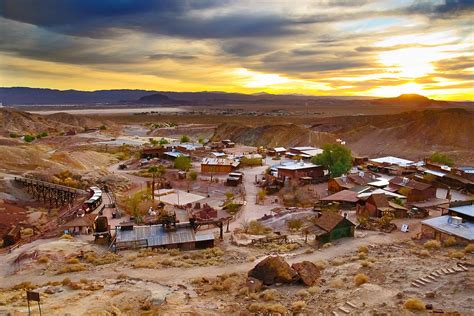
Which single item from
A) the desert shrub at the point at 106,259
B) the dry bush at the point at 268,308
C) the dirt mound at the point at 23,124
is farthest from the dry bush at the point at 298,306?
the dirt mound at the point at 23,124

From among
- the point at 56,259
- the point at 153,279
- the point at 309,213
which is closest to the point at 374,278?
the point at 153,279

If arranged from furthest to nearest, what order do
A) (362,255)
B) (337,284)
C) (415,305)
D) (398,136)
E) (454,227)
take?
(398,136)
(454,227)
(362,255)
(337,284)
(415,305)

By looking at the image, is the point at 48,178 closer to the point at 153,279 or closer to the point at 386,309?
the point at 153,279

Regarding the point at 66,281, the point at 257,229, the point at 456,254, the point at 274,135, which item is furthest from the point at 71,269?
the point at 274,135

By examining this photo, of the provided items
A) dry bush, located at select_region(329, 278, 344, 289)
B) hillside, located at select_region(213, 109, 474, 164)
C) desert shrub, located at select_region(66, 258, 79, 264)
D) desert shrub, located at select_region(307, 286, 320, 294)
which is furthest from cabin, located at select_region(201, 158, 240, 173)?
desert shrub, located at select_region(307, 286, 320, 294)

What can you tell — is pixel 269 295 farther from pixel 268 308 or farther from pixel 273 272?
pixel 273 272

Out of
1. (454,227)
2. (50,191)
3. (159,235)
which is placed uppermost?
(454,227)

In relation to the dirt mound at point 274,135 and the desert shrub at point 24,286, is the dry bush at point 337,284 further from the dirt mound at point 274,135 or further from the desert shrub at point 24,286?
the dirt mound at point 274,135
